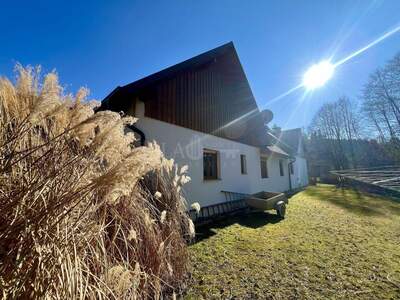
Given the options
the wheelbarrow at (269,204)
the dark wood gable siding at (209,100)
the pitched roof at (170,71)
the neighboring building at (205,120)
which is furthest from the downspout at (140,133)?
the wheelbarrow at (269,204)

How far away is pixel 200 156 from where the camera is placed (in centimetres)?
725

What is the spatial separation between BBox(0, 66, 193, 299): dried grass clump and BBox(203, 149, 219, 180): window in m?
5.60

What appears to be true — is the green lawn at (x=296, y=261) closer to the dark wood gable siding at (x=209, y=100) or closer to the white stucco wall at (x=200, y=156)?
the white stucco wall at (x=200, y=156)

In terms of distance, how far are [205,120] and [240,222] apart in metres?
3.81

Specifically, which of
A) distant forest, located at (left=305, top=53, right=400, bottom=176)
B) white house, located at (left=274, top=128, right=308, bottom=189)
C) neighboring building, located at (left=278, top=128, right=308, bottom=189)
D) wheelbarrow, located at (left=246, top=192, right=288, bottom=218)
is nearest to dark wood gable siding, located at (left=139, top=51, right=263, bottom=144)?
wheelbarrow, located at (left=246, top=192, right=288, bottom=218)

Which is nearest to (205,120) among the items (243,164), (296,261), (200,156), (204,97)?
(204,97)

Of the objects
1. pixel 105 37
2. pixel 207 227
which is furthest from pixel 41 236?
pixel 105 37

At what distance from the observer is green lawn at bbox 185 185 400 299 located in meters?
2.97

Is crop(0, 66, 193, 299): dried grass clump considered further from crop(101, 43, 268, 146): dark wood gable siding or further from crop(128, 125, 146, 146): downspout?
crop(101, 43, 268, 146): dark wood gable siding

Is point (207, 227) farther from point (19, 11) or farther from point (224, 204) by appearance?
point (19, 11)

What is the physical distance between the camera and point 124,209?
225 centimetres

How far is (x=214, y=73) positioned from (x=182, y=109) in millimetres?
3237

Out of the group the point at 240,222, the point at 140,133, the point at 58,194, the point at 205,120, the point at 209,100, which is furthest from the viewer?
the point at 209,100

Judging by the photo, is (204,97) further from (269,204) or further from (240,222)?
(240,222)
